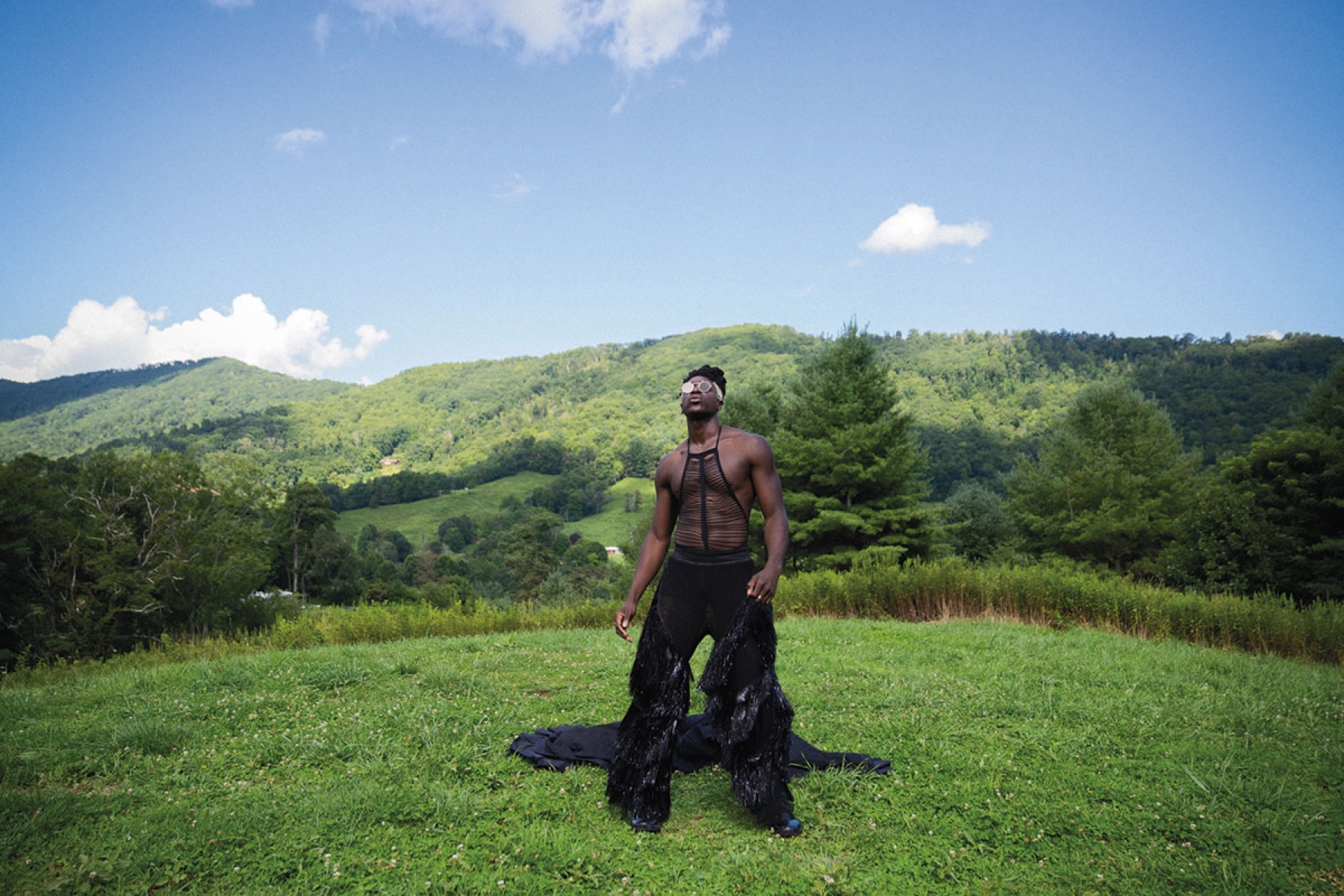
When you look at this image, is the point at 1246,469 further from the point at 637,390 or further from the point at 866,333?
the point at 637,390

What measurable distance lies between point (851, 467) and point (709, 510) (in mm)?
23884

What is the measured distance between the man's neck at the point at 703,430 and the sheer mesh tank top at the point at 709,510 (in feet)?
0.22

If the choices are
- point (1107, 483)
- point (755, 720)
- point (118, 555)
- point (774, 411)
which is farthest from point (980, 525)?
point (118, 555)

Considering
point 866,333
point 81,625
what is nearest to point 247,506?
point 81,625

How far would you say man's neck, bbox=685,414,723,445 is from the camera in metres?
4.60

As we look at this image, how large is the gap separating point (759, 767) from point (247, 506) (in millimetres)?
52714

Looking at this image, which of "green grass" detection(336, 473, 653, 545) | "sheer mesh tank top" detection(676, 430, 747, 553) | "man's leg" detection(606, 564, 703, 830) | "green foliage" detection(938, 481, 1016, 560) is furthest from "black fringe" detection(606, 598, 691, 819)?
"green grass" detection(336, 473, 653, 545)

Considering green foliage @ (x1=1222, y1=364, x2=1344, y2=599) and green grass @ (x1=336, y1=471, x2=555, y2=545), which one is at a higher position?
green foliage @ (x1=1222, y1=364, x2=1344, y2=599)

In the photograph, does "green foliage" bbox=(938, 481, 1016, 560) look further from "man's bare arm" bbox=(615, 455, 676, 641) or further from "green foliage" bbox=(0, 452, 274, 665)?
"green foliage" bbox=(0, 452, 274, 665)

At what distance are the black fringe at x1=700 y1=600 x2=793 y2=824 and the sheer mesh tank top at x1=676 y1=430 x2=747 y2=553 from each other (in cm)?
46

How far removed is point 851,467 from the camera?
1074 inches

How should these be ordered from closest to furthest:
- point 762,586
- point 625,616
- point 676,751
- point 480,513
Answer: point 762,586, point 625,616, point 676,751, point 480,513

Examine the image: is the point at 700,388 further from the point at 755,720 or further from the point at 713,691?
the point at 755,720

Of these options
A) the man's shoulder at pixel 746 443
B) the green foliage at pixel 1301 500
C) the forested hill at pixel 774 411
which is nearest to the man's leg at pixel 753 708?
the man's shoulder at pixel 746 443
